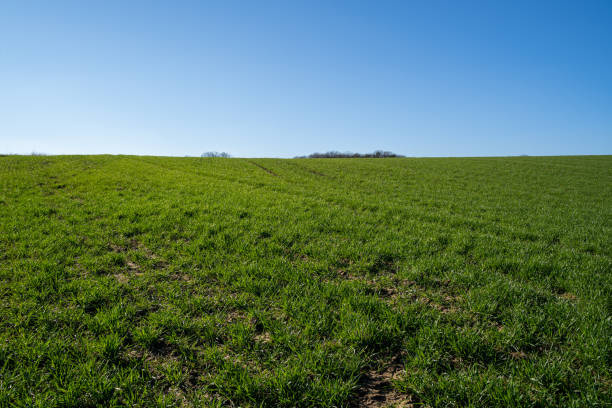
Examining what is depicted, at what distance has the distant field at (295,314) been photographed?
119 inches

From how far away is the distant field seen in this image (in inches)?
119

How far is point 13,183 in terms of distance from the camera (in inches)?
574

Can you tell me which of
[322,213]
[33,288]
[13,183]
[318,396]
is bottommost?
[318,396]

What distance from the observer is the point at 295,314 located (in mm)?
4328

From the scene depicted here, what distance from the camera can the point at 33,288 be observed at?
4855 mm

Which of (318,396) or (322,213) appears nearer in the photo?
(318,396)

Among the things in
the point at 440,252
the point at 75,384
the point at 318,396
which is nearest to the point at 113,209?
the point at 75,384

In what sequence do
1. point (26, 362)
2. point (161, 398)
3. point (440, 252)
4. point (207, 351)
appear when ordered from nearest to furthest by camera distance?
1. point (161, 398)
2. point (26, 362)
3. point (207, 351)
4. point (440, 252)

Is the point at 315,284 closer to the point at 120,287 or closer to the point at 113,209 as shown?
the point at 120,287

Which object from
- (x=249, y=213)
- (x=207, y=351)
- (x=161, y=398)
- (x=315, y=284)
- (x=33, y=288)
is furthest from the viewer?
(x=249, y=213)

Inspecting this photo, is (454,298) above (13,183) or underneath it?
underneath

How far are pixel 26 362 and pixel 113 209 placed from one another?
8273mm

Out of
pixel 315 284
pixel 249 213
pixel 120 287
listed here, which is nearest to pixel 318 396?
pixel 315 284

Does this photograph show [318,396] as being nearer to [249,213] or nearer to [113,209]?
[249,213]
